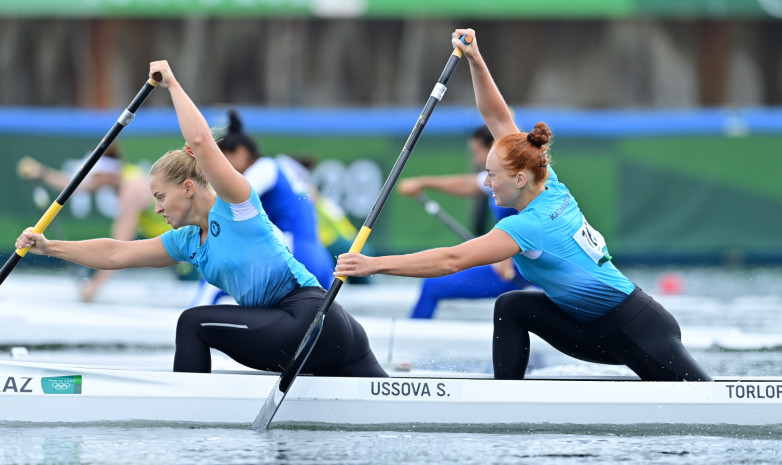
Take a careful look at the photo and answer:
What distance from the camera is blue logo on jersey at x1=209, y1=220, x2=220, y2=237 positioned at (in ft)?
17.6

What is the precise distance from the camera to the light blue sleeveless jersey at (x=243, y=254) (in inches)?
210

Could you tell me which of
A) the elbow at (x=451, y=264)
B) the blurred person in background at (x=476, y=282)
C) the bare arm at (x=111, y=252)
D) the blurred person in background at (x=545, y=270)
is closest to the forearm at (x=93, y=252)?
the bare arm at (x=111, y=252)

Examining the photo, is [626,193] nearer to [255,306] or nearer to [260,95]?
[260,95]

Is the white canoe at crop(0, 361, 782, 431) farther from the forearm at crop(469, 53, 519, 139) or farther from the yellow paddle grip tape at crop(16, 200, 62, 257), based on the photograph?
the forearm at crop(469, 53, 519, 139)

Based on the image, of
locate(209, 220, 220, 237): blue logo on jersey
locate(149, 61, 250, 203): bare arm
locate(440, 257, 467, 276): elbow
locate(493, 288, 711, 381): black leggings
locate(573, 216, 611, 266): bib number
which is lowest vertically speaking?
locate(493, 288, 711, 381): black leggings

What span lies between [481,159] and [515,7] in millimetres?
6746

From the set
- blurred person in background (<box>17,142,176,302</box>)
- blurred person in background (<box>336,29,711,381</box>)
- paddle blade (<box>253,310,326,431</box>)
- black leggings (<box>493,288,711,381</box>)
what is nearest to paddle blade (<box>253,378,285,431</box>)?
paddle blade (<box>253,310,326,431</box>)

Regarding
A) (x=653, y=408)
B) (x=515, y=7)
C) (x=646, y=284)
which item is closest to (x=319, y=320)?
(x=653, y=408)

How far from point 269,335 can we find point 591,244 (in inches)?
54.3

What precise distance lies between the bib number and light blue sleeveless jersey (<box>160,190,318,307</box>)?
1148 mm

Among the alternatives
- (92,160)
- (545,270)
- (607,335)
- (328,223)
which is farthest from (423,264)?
(328,223)

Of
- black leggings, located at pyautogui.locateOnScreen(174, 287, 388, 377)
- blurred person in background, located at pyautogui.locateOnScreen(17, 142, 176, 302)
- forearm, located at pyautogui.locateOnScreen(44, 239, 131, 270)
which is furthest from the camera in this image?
blurred person in background, located at pyautogui.locateOnScreen(17, 142, 176, 302)

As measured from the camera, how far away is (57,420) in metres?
5.70

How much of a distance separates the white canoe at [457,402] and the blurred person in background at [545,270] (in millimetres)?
155
